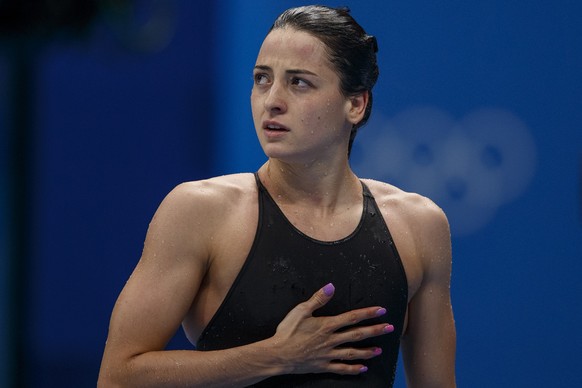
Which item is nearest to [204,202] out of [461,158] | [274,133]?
[274,133]

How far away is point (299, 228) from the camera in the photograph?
2111 mm

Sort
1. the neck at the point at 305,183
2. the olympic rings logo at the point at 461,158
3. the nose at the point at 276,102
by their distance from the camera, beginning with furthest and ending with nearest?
the olympic rings logo at the point at 461,158 → the neck at the point at 305,183 → the nose at the point at 276,102

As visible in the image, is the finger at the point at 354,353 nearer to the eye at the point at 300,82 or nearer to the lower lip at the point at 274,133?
the lower lip at the point at 274,133

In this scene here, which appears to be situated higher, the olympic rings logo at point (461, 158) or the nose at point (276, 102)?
the nose at point (276, 102)

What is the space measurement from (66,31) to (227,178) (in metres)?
1.96

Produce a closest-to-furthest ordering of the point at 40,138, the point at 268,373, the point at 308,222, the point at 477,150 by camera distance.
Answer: the point at 268,373
the point at 308,222
the point at 477,150
the point at 40,138

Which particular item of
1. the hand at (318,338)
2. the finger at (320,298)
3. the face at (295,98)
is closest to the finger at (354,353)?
the hand at (318,338)

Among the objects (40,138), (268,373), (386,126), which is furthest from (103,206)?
(268,373)

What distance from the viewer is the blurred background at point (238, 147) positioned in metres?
3.55

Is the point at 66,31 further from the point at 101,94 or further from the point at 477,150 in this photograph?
the point at 477,150

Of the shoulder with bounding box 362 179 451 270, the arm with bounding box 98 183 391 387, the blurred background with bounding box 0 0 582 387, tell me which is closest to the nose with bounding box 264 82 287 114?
the arm with bounding box 98 183 391 387

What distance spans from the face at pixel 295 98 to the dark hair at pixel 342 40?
2 cm

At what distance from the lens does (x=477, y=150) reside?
140 inches

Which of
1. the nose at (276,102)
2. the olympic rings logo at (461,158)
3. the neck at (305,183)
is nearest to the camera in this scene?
the nose at (276,102)
